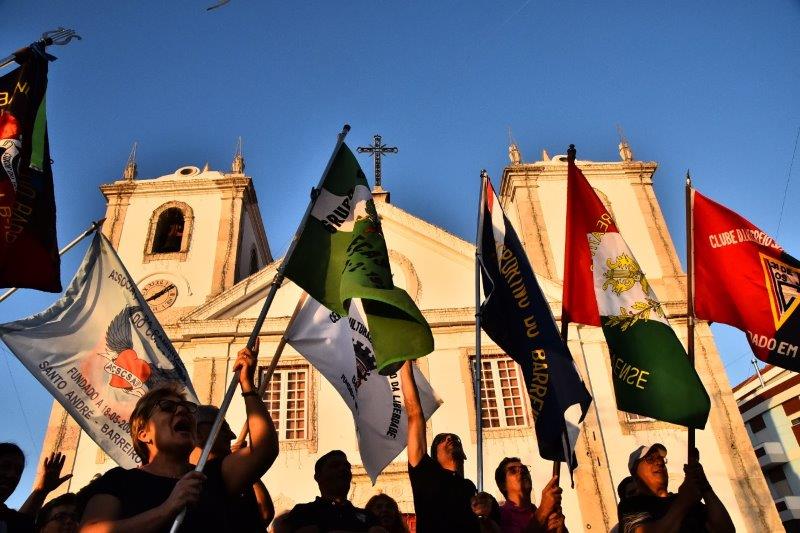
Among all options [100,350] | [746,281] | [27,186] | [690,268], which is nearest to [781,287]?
[746,281]

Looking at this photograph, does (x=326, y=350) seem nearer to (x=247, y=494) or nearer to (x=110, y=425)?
(x=110, y=425)

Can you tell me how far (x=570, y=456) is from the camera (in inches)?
199

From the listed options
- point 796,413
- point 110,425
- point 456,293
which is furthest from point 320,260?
point 796,413

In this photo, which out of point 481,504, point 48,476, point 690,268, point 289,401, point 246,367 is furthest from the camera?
point 289,401

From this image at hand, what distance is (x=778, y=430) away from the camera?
1652 inches

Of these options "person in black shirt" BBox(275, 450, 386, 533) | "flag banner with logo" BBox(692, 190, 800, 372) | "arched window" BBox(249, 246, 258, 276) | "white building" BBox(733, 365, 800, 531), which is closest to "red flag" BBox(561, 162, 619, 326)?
"flag banner with logo" BBox(692, 190, 800, 372)

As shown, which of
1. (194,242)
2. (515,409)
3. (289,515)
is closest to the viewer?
(289,515)

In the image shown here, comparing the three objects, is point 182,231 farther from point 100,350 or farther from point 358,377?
point 358,377

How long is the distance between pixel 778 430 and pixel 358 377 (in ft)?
149

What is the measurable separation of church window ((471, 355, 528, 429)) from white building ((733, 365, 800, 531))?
29465 mm

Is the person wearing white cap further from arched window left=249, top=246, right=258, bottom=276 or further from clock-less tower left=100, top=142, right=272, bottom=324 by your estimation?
arched window left=249, top=246, right=258, bottom=276

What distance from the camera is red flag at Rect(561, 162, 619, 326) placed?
19.8 feet

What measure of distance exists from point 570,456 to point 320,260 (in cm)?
261

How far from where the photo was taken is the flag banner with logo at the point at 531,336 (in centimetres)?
515
